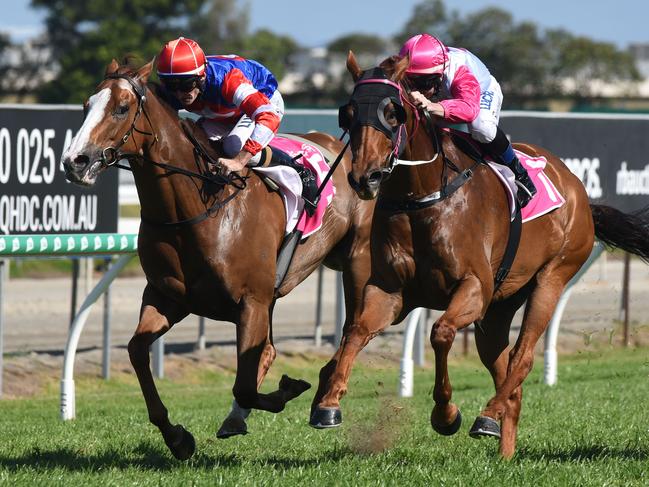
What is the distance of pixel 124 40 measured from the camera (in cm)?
5019

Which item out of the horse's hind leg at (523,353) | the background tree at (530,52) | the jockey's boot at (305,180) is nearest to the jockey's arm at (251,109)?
the jockey's boot at (305,180)

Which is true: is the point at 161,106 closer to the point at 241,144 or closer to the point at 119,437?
the point at 241,144

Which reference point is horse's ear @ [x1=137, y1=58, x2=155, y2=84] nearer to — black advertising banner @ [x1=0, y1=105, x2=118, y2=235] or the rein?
the rein

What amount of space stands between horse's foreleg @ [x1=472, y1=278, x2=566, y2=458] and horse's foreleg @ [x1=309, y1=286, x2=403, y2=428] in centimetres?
60

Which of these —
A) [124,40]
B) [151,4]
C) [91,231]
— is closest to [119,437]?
[91,231]

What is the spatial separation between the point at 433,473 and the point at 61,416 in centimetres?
317

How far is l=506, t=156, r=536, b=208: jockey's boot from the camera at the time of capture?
19.3 ft

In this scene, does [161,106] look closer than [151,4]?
Yes

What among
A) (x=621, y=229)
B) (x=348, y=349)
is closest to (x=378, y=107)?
(x=348, y=349)

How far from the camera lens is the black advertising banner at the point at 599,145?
10.1 meters

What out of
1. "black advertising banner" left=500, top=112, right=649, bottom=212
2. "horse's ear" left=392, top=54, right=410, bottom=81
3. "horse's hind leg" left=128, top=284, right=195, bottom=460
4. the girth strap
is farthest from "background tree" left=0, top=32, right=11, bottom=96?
"horse's ear" left=392, top=54, right=410, bottom=81

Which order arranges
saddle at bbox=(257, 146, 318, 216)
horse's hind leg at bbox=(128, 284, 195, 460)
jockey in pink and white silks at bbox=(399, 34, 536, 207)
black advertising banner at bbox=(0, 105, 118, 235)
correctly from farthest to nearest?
black advertising banner at bbox=(0, 105, 118, 235) < saddle at bbox=(257, 146, 318, 216) < horse's hind leg at bbox=(128, 284, 195, 460) < jockey in pink and white silks at bbox=(399, 34, 536, 207)

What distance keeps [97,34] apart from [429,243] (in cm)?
4646

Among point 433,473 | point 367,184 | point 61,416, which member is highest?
point 367,184
